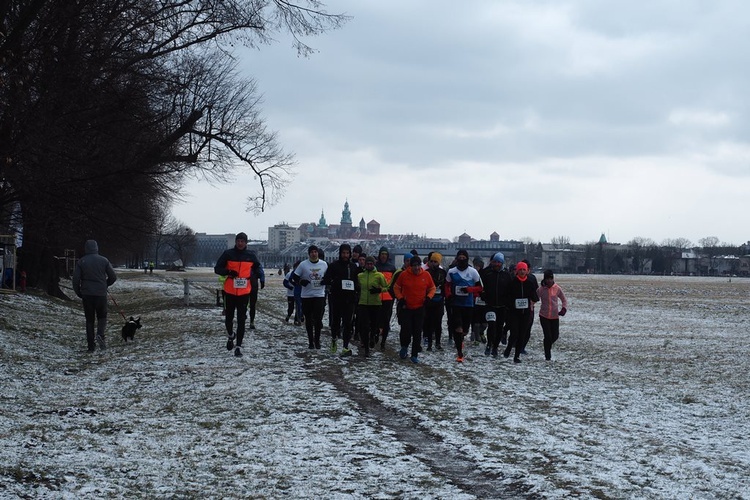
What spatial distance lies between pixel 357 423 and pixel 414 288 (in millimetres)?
5765

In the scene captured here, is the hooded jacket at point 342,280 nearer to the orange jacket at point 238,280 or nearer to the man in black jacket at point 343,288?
the man in black jacket at point 343,288

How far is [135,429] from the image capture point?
8.56 m

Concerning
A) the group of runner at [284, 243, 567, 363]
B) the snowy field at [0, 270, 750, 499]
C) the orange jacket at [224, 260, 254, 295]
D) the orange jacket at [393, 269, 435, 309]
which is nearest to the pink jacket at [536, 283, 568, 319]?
the group of runner at [284, 243, 567, 363]

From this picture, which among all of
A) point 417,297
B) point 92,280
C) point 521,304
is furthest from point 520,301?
point 92,280

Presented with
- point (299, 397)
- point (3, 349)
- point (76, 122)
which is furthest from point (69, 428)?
point (76, 122)

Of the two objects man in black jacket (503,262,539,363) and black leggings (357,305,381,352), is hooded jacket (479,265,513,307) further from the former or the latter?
black leggings (357,305,381,352)

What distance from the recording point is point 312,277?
49.3 ft

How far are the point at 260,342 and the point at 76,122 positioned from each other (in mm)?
5130

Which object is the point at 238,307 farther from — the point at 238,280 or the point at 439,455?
the point at 439,455

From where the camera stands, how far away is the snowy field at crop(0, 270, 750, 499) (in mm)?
6668

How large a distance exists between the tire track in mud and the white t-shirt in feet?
14.8

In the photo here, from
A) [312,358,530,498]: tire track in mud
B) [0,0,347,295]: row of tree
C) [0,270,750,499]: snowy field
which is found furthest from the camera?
[0,0,347,295]: row of tree

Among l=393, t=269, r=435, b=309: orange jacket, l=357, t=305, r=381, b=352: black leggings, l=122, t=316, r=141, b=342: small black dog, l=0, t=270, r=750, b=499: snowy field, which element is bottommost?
l=0, t=270, r=750, b=499: snowy field

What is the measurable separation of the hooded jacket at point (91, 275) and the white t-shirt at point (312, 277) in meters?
3.22
